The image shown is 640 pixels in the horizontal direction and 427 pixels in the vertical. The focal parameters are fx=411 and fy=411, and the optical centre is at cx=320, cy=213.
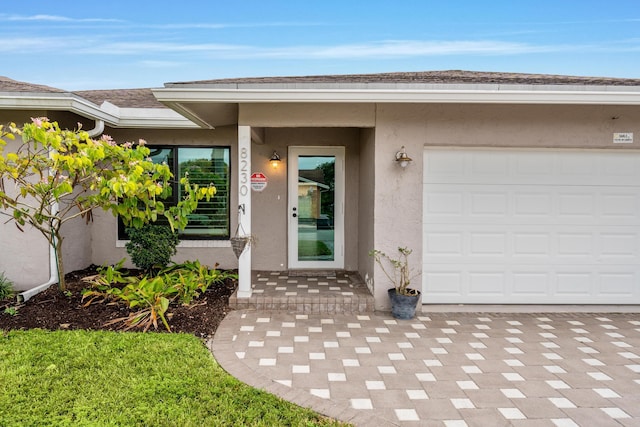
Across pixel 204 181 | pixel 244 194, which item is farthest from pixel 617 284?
pixel 204 181

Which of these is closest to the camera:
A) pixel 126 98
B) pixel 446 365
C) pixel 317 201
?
pixel 446 365

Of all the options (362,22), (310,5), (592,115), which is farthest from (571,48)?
(592,115)

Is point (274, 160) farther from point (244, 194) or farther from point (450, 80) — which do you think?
point (450, 80)

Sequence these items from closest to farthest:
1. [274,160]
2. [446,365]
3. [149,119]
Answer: [446,365] < [149,119] < [274,160]

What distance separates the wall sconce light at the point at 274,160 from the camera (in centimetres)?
723

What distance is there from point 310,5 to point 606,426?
13.1 metres

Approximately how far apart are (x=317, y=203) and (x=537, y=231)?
3.53 metres

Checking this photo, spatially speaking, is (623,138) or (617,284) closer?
(623,138)

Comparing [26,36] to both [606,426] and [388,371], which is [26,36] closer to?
[388,371]

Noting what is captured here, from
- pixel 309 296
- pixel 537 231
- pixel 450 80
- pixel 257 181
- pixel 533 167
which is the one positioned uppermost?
pixel 450 80

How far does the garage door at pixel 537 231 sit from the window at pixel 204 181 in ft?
12.5

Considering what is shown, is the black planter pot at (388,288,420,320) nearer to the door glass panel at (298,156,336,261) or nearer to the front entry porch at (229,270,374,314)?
the front entry porch at (229,270,374,314)

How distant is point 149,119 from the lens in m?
6.95

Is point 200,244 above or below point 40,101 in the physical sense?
below
